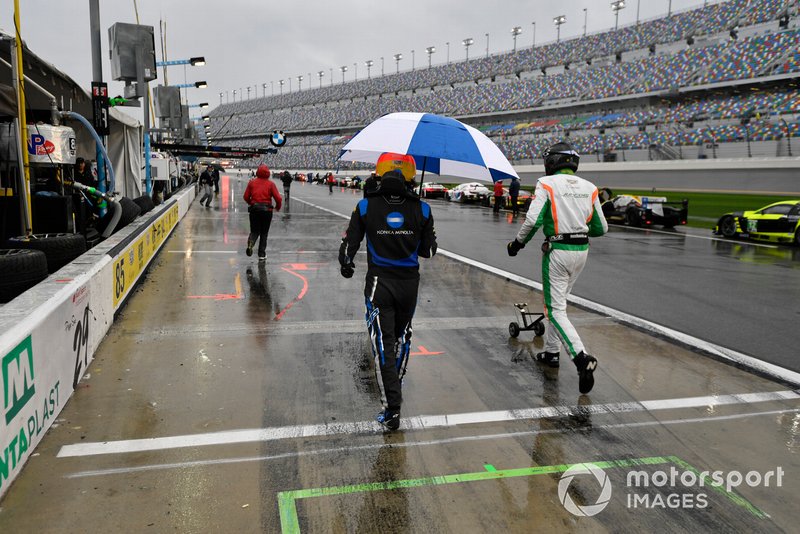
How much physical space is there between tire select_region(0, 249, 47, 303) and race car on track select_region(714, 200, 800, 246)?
58.0ft

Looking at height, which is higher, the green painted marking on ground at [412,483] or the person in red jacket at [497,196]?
the person in red jacket at [497,196]

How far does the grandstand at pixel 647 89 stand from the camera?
40.5 metres

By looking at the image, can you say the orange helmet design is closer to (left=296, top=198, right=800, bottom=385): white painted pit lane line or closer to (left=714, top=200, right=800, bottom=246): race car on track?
(left=296, top=198, right=800, bottom=385): white painted pit lane line

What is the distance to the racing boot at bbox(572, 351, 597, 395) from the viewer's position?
4.56 meters

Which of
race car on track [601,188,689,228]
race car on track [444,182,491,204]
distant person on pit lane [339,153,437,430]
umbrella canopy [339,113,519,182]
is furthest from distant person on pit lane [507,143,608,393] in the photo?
race car on track [444,182,491,204]

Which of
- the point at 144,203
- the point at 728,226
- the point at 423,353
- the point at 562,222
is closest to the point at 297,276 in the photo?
the point at 423,353

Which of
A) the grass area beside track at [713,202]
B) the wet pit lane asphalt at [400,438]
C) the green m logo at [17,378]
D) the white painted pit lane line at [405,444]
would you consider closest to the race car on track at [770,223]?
the grass area beside track at [713,202]

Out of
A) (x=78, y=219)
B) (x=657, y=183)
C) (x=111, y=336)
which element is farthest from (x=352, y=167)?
(x=111, y=336)

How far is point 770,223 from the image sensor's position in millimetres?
16406

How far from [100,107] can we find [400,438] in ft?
28.9

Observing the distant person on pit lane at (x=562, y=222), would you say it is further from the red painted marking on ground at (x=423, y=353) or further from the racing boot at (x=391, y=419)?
the racing boot at (x=391, y=419)

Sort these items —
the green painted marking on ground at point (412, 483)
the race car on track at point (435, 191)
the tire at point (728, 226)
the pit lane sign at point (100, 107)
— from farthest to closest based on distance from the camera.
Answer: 1. the race car on track at point (435, 191)
2. the tire at point (728, 226)
3. the pit lane sign at point (100, 107)
4. the green painted marking on ground at point (412, 483)

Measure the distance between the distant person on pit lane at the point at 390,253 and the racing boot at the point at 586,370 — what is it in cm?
155

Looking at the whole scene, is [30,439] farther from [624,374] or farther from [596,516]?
[624,374]
